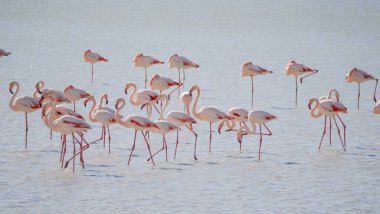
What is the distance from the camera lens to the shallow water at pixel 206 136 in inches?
257

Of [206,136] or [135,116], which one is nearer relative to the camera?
[135,116]

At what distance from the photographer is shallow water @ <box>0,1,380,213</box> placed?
257 inches

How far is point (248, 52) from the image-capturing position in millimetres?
18906

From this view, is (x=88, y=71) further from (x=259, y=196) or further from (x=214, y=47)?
(x=259, y=196)

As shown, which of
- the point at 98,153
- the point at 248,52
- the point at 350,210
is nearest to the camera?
the point at 350,210

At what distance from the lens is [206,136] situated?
362 inches

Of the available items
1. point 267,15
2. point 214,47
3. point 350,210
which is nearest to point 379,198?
point 350,210

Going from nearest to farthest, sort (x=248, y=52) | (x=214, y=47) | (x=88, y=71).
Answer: (x=88, y=71)
(x=248, y=52)
(x=214, y=47)

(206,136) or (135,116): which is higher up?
(135,116)

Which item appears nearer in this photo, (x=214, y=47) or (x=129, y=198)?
(x=129, y=198)

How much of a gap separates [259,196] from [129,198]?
1122 mm

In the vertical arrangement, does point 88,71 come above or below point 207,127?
above

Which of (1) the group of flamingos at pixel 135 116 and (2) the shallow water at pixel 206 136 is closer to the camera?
(2) the shallow water at pixel 206 136

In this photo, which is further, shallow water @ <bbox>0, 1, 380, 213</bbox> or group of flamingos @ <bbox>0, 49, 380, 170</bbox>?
group of flamingos @ <bbox>0, 49, 380, 170</bbox>
